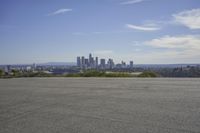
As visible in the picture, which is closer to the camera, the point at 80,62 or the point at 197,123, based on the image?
the point at 197,123

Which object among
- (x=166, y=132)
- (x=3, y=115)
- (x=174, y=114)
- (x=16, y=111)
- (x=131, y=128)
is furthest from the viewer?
(x=16, y=111)

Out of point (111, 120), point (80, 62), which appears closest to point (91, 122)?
point (111, 120)

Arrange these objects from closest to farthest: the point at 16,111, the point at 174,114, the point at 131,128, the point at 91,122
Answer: the point at 131,128
the point at 91,122
the point at 174,114
the point at 16,111

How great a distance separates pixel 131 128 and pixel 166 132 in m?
0.79

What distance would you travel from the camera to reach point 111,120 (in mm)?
7395

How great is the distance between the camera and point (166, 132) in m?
6.10

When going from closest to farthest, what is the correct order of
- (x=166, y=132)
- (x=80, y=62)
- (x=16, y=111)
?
(x=166, y=132) → (x=16, y=111) → (x=80, y=62)

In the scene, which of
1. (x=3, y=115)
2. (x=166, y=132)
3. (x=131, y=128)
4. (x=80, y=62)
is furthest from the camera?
(x=80, y=62)

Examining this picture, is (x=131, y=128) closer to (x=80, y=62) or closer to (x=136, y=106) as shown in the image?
(x=136, y=106)

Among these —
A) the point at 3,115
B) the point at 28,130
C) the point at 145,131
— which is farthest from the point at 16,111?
the point at 145,131

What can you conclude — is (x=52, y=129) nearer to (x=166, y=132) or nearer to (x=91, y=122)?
(x=91, y=122)

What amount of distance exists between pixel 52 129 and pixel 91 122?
105 centimetres

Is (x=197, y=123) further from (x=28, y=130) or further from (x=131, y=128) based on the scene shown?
(x=28, y=130)

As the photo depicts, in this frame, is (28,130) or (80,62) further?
(80,62)
